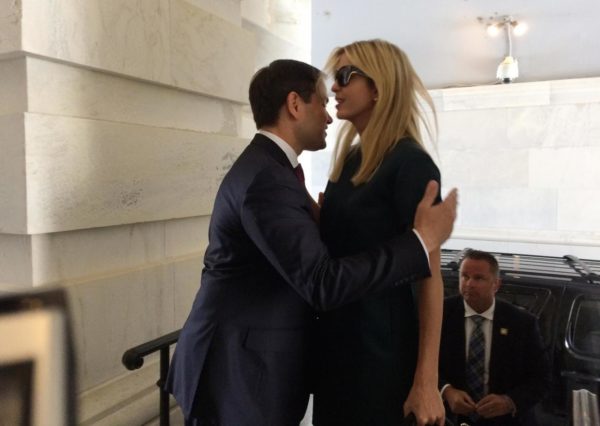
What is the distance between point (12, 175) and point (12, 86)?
293 millimetres

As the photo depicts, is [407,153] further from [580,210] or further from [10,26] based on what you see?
[580,210]

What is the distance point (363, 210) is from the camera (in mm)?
1579

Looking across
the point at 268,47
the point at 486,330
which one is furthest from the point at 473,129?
the point at 268,47

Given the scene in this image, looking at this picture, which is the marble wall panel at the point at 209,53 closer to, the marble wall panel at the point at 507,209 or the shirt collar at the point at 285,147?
the shirt collar at the point at 285,147

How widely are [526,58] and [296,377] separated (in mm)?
6793

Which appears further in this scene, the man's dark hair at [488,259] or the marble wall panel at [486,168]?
the marble wall panel at [486,168]

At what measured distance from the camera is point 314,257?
4.56 feet

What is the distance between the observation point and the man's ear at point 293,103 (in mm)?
1690

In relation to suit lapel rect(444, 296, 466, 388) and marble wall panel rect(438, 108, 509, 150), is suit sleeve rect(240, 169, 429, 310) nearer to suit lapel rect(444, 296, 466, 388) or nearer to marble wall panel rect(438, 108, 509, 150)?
suit lapel rect(444, 296, 466, 388)

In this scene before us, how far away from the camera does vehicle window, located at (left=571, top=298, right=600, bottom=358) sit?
368 centimetres

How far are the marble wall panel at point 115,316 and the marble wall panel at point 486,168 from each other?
6.09 meters

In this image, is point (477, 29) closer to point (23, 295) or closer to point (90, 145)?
point (90, 145)

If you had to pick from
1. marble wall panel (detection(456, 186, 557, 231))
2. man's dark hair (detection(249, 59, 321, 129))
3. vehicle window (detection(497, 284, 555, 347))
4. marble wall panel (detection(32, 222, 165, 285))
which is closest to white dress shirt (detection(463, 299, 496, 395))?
vehicle window (detection(497, 284, 555, 347))

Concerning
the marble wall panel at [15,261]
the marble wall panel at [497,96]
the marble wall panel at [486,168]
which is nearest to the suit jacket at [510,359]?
the marble wall panel at [15,261]
